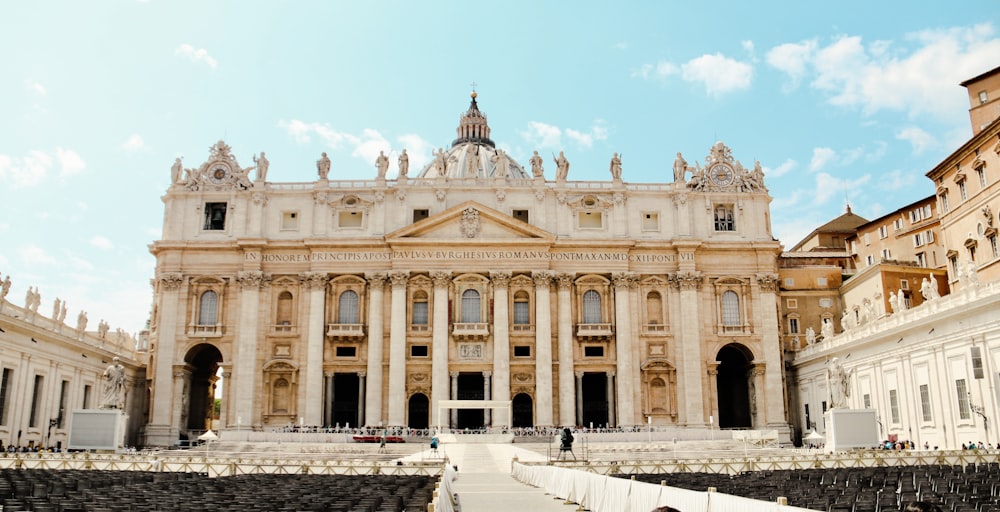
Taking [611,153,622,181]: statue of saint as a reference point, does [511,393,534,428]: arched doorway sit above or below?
below

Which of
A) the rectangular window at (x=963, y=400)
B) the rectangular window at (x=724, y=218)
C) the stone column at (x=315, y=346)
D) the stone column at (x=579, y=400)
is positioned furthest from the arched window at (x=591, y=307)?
the rectangular window at (x=963, y=400)

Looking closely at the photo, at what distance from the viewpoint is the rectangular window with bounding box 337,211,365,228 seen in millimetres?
64188

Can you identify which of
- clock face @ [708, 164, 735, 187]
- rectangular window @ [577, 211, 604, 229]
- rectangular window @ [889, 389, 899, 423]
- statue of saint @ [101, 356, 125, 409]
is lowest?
rectangular window @ [889, 389, 899, 423]

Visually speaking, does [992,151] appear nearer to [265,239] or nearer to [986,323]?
[986,323]

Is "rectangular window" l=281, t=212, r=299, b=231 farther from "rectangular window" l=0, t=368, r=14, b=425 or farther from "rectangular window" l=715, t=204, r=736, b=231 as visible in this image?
"rectangular window" l=715, t=204, r=736, b=231

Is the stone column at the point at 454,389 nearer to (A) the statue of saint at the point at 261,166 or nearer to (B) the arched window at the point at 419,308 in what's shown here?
(B) the arched window at the point at 419,308

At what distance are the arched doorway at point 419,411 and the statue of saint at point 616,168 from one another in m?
21.5

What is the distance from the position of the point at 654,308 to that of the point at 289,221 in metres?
27.7

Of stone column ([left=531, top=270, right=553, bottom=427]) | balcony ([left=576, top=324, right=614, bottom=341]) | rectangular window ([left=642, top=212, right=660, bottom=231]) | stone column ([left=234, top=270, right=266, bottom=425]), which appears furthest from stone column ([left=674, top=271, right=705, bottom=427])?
stone column ([left=234, top=270, right=266, bottom=425])

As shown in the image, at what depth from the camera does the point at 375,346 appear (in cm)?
6109

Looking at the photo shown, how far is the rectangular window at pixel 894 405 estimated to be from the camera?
153 feet

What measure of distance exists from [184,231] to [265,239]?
6.50 m

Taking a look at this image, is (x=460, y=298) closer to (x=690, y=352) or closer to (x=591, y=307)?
(x=591, y=307)

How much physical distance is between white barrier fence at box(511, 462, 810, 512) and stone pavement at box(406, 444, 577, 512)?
0.41m
